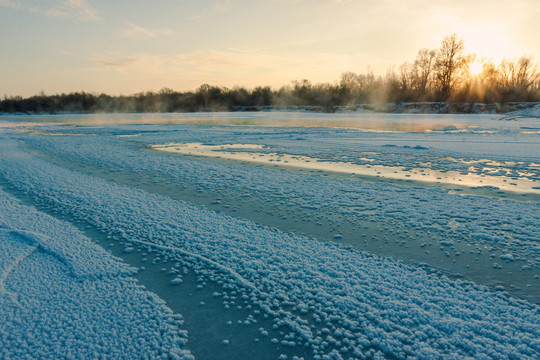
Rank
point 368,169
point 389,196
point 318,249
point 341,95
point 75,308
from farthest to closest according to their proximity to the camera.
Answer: point 341,95 < point 368,169 < point 389,196 < point 318,249 < point 75,308

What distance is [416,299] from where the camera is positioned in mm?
2133

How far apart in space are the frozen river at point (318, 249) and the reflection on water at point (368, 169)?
6cm

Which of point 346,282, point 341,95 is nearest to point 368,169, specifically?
point 346,282

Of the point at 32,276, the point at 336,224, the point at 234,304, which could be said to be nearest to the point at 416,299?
the point at 234,304

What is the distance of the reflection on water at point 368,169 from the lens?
509cm

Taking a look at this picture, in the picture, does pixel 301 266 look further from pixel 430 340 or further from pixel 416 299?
pixel 430 340

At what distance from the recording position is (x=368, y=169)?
246 inches

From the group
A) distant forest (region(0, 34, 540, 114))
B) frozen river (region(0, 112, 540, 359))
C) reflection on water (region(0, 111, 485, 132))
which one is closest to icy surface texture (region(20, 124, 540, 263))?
frozen river (region(0, 112, 540, 359))

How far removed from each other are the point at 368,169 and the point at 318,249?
3720 millimetres

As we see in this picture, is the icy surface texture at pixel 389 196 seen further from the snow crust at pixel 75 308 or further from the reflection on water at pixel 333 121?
the reflection on water at pixel 333 121

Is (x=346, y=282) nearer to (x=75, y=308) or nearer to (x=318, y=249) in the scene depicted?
(x=318, y=249)

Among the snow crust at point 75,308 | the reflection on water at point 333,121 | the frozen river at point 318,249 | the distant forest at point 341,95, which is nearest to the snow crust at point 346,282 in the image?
the frozen river at point 318,249

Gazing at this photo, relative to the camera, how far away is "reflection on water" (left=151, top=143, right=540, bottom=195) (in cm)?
509

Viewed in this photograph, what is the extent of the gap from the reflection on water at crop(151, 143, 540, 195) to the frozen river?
6 centimetres
